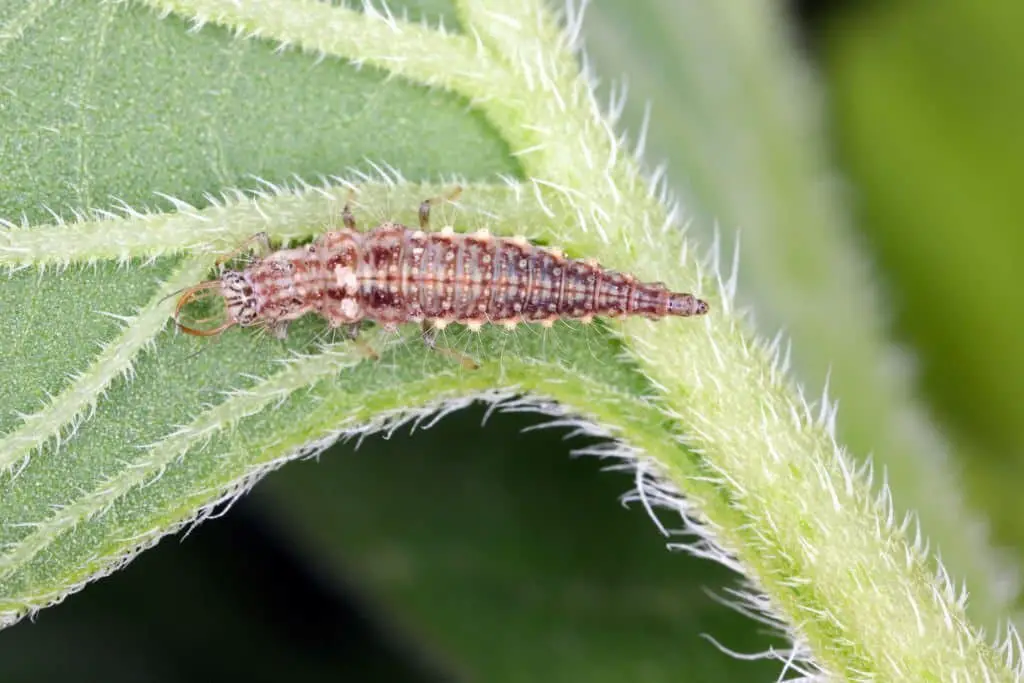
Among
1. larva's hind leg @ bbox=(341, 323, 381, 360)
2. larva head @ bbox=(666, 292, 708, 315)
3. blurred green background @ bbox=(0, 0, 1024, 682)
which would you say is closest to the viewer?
larva head @ bbox=(666, 292, 708, 315)

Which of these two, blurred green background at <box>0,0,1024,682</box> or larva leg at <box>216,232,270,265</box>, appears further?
blurred green background at <box>0,0,1024,682</box>

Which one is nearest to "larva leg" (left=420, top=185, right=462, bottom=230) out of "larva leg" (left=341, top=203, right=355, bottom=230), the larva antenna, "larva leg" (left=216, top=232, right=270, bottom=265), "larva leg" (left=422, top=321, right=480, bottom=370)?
"larva leg" (left=341, top=203, right=355, bottom=230)

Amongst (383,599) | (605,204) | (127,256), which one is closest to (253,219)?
(127,256)

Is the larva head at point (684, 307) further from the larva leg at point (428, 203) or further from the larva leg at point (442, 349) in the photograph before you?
the larva leg at point (428, 203)

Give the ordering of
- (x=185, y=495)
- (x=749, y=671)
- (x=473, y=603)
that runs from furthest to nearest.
Answer: (x=473, y=603) → (x=749, y=671) → (x=185, y=495)

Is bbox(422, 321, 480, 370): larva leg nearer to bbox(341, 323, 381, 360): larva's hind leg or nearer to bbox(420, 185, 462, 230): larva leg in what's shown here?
bbox(341, 323, 381, 360): larva's hind leg

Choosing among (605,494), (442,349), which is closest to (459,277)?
(442,349)

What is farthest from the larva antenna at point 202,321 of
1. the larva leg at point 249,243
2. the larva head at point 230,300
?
the larva leg at point 249,243

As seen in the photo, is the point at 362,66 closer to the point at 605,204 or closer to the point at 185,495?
the point at 605,204
